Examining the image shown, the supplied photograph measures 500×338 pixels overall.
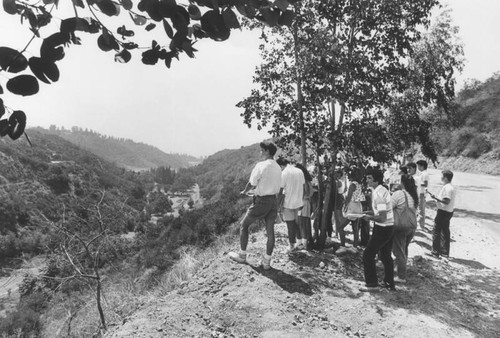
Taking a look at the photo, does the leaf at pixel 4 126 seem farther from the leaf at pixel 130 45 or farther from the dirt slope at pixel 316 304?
the dirt slope at pixel 316 304

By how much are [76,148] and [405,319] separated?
204522mm

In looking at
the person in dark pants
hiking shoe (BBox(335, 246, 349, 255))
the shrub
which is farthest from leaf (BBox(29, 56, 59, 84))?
the shrub

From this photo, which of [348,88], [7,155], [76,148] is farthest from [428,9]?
[76,148]

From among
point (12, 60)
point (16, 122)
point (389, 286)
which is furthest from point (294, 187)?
point (12, 60)

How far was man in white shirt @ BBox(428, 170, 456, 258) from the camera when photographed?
25.0ft

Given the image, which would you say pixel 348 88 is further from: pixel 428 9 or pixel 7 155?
pixel 7 155

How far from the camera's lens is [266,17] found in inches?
66.6

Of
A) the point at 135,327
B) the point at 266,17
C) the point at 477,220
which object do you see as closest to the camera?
the point at 266,17

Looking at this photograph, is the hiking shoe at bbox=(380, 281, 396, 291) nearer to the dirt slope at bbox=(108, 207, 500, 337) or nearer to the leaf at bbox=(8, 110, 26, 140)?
the dirt slope at bbox=(108, 207, 500, 337)

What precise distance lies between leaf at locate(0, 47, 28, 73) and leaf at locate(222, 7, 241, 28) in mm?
849

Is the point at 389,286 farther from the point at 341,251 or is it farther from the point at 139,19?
the point at 139,19

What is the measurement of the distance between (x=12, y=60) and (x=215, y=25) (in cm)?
86

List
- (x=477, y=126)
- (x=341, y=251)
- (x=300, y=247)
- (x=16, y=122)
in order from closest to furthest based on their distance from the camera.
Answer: (x=16, y=122) → (x=341, y=251) → (x=300, y=247) → (x=477, y=126)

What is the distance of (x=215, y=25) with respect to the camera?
5.54 feet
